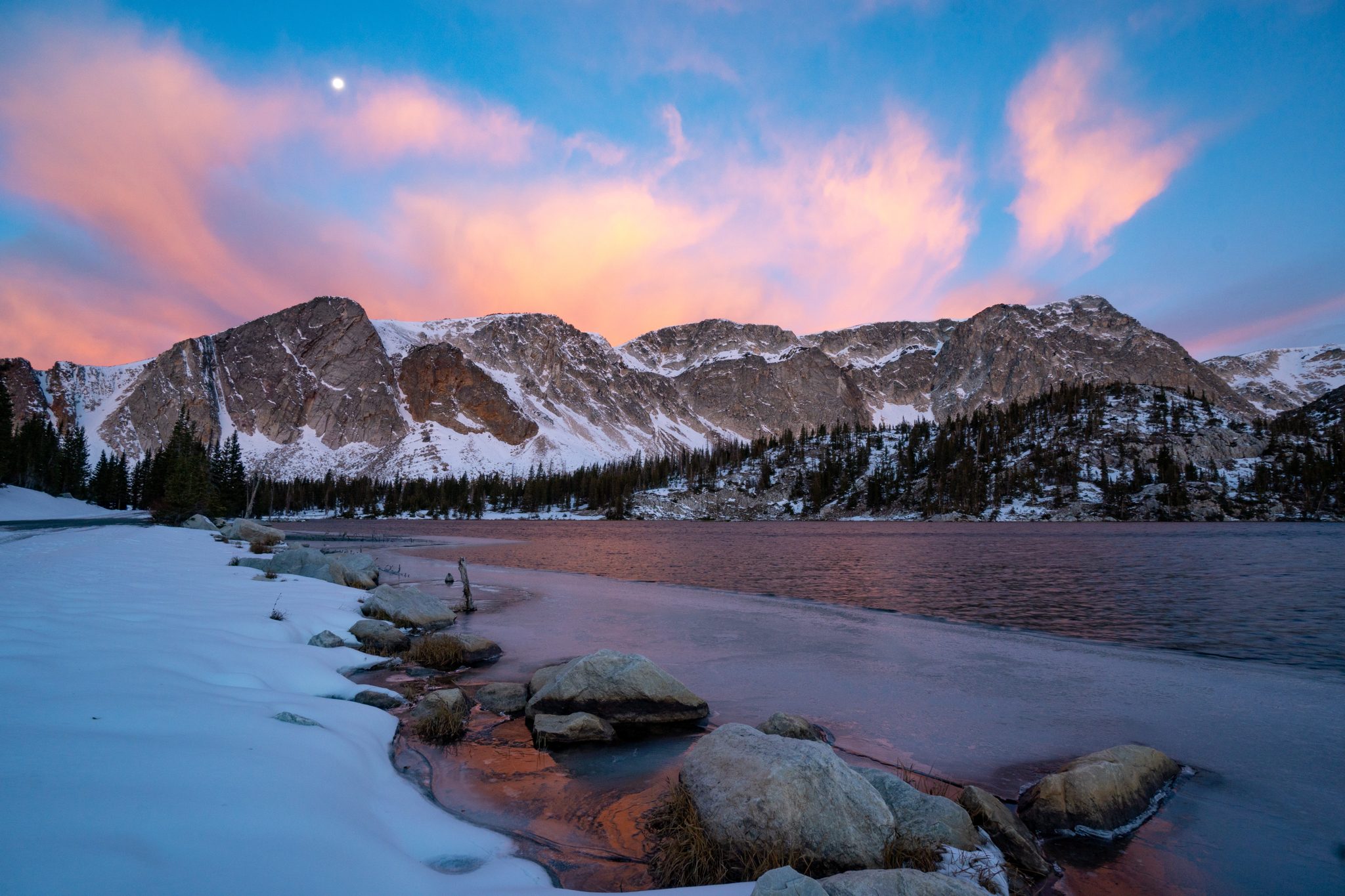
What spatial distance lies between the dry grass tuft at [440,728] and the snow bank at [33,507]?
71.5m

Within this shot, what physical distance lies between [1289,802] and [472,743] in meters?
12.2

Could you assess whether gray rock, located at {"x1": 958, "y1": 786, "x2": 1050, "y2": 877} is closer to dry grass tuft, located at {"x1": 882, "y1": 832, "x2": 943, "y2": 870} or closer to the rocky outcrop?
dry grass tuft, located at {"x1": 882, "y1": 832, "x2": 943, "y2": 870}

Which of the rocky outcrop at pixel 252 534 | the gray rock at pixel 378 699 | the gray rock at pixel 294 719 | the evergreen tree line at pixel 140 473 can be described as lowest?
the gray rock at pixel 378 699

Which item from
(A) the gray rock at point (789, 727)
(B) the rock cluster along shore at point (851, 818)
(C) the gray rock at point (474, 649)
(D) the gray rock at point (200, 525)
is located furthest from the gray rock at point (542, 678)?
(D) the gray rock at point (200, 525)

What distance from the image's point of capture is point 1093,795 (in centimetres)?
779

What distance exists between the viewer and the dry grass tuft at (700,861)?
6125mm

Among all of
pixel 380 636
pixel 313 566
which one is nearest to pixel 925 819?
pixel 380 636

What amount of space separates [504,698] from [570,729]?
2429 mm

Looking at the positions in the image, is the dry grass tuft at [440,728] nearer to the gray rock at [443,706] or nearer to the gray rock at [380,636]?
the gray rock at [443,706]

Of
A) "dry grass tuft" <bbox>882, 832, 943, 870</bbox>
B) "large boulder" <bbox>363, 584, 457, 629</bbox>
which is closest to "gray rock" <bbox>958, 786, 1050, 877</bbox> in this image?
"dry grass tuft" <bbox>882, 832, 943, 870</bbox>

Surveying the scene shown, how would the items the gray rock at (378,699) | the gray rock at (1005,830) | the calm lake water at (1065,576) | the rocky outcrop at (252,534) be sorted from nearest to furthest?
the gray rock at (1005,830) < the gray rock at (378,699) < the calm lake water at (1065,576) < the rocky outcrop at (252,534)

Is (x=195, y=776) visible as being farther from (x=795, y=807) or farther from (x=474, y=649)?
Result: (x=474, y=649)

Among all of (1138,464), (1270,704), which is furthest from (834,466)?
(1270,704)

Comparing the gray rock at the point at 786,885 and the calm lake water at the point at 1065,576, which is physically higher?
the gray rock at the point at 786,885
